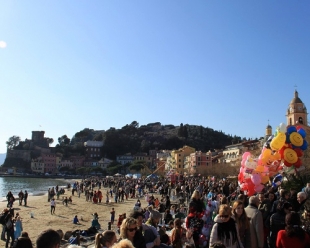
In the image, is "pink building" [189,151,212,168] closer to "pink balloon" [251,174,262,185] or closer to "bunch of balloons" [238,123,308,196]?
"bunch of balloons" [238,123,308,196]

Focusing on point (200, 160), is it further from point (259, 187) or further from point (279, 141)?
point (279, 141)

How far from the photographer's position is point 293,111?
51531 mm

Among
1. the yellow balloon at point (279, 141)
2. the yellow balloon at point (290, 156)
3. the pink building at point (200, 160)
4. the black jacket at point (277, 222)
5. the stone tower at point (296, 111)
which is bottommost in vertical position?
the black jacket at point (277, 222)

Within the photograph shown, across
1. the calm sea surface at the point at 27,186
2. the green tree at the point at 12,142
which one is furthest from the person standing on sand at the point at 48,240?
the green tree at the point at 12,142

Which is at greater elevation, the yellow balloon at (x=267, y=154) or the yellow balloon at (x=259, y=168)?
the yellow balloon at (x=267, y=154)

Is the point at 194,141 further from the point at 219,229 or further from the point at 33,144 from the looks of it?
the point at 219,229

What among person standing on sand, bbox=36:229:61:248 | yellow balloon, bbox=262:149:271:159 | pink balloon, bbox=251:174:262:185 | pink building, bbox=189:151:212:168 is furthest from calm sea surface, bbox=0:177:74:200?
person standing on sand, bbox=36:229:61:248

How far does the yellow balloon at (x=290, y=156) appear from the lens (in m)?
11.1

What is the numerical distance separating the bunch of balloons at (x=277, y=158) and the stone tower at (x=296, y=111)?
139ft

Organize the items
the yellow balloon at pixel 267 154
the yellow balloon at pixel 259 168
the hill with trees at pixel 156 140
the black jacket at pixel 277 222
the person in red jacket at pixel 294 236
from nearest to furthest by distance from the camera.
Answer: the person in red jacket at pixel 294 236
the black jacket at pixel 277 222
the yellow balloon at pixel 259 168
the yellow balloon at pixel 267 154
the hill with trees at pixel 156 140

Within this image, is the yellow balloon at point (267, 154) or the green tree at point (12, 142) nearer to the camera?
the yellow balloon at point (267, 154)

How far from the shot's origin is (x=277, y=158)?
1149cm

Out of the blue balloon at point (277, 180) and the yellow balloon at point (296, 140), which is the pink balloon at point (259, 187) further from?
the yellow balloon at point (296, 140)

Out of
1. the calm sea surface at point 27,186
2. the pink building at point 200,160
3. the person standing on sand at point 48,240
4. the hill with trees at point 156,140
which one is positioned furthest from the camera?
the hill with trees at point 156,140
